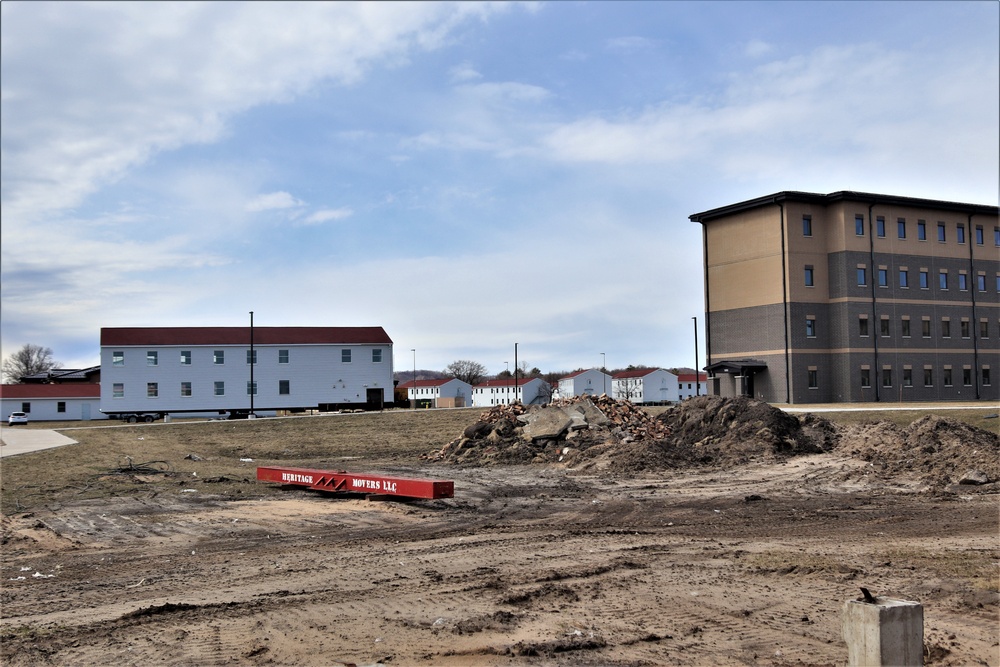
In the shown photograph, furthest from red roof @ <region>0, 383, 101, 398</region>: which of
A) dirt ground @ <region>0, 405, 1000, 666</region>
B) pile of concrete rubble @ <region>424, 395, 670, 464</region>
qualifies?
dirt ground @ <region>0, 405, 1000, 666</region>

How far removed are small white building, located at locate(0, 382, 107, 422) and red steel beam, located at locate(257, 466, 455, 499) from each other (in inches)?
2662

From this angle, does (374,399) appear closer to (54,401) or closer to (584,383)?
(54,401)

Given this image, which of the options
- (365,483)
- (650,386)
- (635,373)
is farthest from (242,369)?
(635,373)

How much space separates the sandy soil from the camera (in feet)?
24.7

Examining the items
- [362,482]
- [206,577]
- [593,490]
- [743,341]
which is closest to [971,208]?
[743,341]

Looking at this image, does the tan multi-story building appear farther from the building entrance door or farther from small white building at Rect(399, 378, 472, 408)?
small white building at Rect(399, 378, 472, 408)

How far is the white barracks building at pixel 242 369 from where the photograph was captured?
62.1 meters

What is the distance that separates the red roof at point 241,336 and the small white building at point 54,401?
1945 centimetres

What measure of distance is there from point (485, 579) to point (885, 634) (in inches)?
212

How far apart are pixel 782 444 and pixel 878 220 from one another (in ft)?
132

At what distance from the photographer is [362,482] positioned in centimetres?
1733

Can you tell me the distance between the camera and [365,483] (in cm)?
1730

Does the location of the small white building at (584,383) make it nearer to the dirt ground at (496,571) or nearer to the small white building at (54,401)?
the small white building at (54,401)

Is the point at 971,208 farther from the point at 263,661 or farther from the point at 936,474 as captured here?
the point at 263,661
